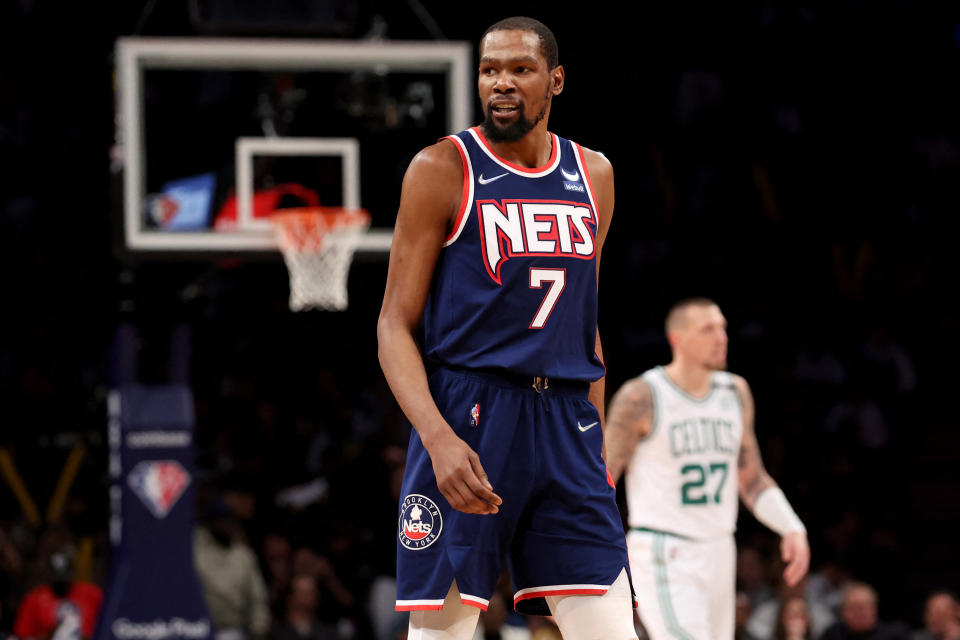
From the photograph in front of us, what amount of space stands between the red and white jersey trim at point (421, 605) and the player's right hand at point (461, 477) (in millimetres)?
253

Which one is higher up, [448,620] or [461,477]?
[461,477]

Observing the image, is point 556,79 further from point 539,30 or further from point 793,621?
point 793,621

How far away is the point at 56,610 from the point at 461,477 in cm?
724

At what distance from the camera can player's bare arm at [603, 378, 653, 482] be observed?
6.32m

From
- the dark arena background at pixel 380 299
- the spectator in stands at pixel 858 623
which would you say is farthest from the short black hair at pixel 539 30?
the spectator in stands at pixel 858 623

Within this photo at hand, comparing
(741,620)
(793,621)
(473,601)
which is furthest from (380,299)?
(473,601)

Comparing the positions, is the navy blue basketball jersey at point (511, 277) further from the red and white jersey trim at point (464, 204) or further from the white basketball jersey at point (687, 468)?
the white basketball jersey at point (687, 468)

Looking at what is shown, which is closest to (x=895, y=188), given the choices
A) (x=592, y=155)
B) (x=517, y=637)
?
(x=517, y=637)

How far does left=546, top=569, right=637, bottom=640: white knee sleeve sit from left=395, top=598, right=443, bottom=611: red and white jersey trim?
11.5 inches

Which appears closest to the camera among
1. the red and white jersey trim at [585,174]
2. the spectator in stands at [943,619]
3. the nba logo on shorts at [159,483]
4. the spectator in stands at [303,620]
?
Answer: the red and white jersey trim at [585,174]

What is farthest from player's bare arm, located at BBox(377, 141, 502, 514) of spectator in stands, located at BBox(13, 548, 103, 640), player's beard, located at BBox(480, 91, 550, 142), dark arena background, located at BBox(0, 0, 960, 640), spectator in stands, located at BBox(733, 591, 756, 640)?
spectator in stands, located at BBox(733, 591, 756, 640)

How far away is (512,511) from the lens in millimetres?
3213

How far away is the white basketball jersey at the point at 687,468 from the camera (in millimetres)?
6281

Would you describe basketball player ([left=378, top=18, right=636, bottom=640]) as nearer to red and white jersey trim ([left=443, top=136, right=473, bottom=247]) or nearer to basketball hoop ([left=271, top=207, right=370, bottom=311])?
red and white jersey trim ([left=443, top=136, right=473, bottom=247])
